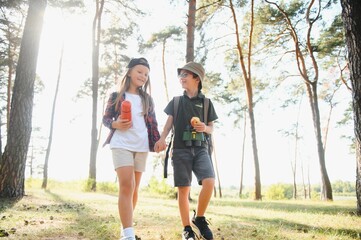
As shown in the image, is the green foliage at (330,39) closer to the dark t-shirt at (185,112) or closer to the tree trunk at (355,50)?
the tree trunk at (355,50)

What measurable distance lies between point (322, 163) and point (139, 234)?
477 inches

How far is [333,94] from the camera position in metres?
21.7

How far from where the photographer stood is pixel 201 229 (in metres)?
3.67

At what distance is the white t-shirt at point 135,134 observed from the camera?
337 cm

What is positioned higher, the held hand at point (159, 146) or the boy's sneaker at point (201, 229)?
the held hand at point (159, 146)

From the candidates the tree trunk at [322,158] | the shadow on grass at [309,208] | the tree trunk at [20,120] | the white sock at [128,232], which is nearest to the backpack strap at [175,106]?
the white sock at [128,232]

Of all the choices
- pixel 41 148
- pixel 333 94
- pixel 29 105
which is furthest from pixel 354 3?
pixel 41 148

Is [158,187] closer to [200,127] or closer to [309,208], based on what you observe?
[309,208]

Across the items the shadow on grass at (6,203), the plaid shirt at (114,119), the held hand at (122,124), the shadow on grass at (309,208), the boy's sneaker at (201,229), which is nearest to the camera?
the held hand at (122,124)

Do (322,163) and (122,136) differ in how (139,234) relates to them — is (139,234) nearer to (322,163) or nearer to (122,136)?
(122,136)

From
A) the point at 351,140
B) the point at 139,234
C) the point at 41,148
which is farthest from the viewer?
the point at 41,148

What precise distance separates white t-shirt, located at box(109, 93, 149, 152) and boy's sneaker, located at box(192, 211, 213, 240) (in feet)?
3.27

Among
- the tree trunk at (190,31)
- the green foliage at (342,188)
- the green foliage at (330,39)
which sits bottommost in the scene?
the green foliage at (342,188)

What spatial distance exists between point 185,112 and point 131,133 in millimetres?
756
